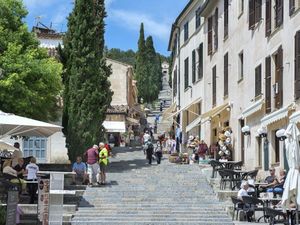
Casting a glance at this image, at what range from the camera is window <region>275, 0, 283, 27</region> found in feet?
88.1

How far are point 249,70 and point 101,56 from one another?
26.0ft

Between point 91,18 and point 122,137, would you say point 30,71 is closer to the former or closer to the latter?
point 91,18

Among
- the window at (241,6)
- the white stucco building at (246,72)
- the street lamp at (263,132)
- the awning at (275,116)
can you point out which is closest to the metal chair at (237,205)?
the white stucco building at (246,72)

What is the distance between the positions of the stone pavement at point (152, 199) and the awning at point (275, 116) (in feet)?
11.2

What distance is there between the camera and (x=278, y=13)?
2731cm

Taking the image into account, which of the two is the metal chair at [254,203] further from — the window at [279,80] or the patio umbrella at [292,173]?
the window at [279,80]

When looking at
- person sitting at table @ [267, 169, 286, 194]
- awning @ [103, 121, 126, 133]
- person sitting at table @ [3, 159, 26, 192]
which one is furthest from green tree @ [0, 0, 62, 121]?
awning @ [103, 121, 126, 133]

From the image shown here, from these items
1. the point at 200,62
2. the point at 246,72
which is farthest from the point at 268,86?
the point at 200,62

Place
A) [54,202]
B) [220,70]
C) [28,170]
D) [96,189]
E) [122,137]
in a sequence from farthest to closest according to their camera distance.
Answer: [122,137] → [220,70] → [96,189] → [28,170] → [54,202]

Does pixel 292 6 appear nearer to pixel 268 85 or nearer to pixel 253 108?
pixel 268 85

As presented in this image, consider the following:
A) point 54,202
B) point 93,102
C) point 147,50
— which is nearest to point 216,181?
point 93,102

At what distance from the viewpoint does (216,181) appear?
1161 inches

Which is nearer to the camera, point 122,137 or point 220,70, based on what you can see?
point 220,70

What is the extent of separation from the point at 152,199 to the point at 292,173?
8.37 metres
